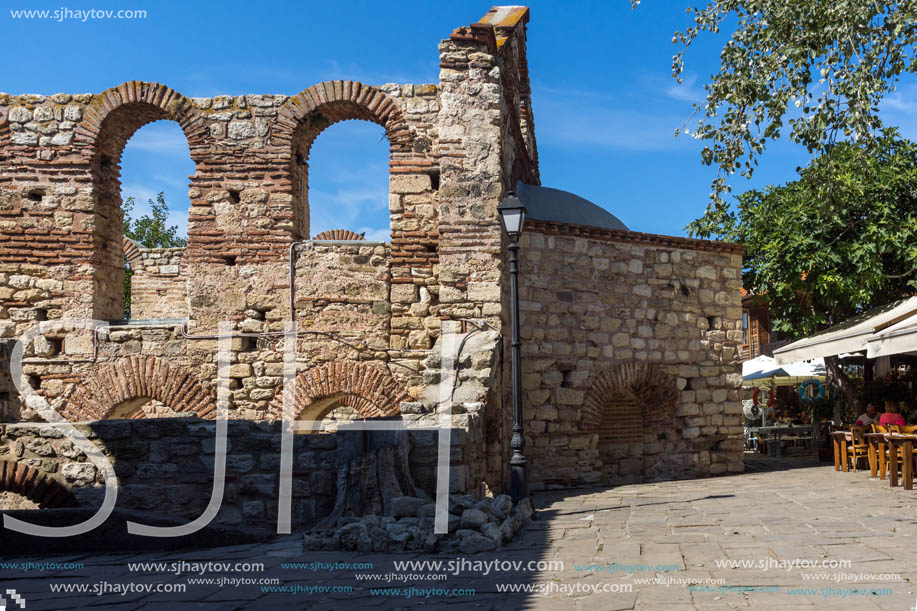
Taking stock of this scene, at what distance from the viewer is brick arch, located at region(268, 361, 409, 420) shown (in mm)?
10391

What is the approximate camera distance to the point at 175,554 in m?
6.31

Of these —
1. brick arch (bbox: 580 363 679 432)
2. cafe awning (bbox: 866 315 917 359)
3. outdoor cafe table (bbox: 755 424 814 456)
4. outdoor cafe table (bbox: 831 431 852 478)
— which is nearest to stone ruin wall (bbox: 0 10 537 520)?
brick arch (bbox: 580 363 679 432)

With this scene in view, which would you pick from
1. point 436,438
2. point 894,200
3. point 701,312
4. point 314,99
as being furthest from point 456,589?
point 894,200

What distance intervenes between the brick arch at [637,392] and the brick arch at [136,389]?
17.0 feet

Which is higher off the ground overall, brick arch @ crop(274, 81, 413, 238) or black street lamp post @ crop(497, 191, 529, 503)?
brick arch @ crop(274, 81, 413, 238)

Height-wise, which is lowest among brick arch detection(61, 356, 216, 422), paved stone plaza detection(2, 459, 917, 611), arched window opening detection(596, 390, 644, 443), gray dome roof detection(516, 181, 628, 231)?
paved stone plaza detection(2, 459, 917, 611)

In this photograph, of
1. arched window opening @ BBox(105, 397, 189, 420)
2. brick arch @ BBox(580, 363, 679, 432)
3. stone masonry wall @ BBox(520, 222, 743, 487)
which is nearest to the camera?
arched window opening @ BBox(105, 397, 189, 420)

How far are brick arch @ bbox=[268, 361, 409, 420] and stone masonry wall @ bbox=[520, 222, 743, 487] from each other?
190cm

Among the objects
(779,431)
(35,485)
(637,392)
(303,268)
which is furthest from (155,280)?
(779,431)

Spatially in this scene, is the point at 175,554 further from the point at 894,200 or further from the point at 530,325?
the point at 894,200

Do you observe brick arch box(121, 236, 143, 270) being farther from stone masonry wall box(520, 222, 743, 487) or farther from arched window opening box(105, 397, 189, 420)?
stone masonry wall box(520, 222, 743, 487)

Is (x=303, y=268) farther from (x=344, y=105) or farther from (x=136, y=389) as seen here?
(x=136, y=389)

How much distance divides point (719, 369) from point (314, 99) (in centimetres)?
730

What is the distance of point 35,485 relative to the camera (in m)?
7.36
